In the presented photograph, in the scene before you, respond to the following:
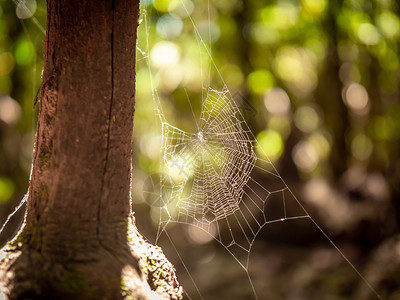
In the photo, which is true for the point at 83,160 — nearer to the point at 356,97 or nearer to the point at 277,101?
the point at 277,101

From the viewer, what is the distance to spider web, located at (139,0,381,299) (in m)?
2.75

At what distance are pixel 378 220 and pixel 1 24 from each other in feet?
19.0

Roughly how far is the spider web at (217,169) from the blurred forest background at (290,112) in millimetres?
303

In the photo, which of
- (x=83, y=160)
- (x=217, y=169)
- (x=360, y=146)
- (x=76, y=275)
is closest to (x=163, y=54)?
(x=217, y=169)

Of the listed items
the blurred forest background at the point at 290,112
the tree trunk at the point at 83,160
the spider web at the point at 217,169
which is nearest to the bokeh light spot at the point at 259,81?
the blurred forest background at the point at 290,112

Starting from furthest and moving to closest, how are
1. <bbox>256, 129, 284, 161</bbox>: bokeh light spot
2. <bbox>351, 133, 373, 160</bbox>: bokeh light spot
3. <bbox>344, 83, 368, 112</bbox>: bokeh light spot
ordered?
<bbox>351, 133, 373, 160</bbox>: bokeh light spot → <bbox>344, 83, 368, 112</bbox>: bokeh light spot → <bbox>256, 129, 284, 161</bbox>: bokeh light spot

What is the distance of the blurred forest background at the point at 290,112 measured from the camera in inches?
210

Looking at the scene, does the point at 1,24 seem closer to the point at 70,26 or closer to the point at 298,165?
the point at 298,165

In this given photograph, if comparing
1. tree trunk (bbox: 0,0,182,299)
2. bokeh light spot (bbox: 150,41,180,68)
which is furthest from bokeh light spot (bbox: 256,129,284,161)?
tree trunk (bbox: 0,0,182,299)

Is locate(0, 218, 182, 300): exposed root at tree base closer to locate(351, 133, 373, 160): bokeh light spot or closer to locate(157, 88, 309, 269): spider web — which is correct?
locate(157, 88, 309, 269): spider web

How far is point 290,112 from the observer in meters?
6.22

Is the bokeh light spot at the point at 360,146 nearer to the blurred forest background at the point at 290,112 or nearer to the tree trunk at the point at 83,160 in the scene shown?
the blurred forest background at the point at 290,112

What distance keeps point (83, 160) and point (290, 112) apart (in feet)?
17.1

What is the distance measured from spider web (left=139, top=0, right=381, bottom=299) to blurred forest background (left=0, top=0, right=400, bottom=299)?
0.99 ft
